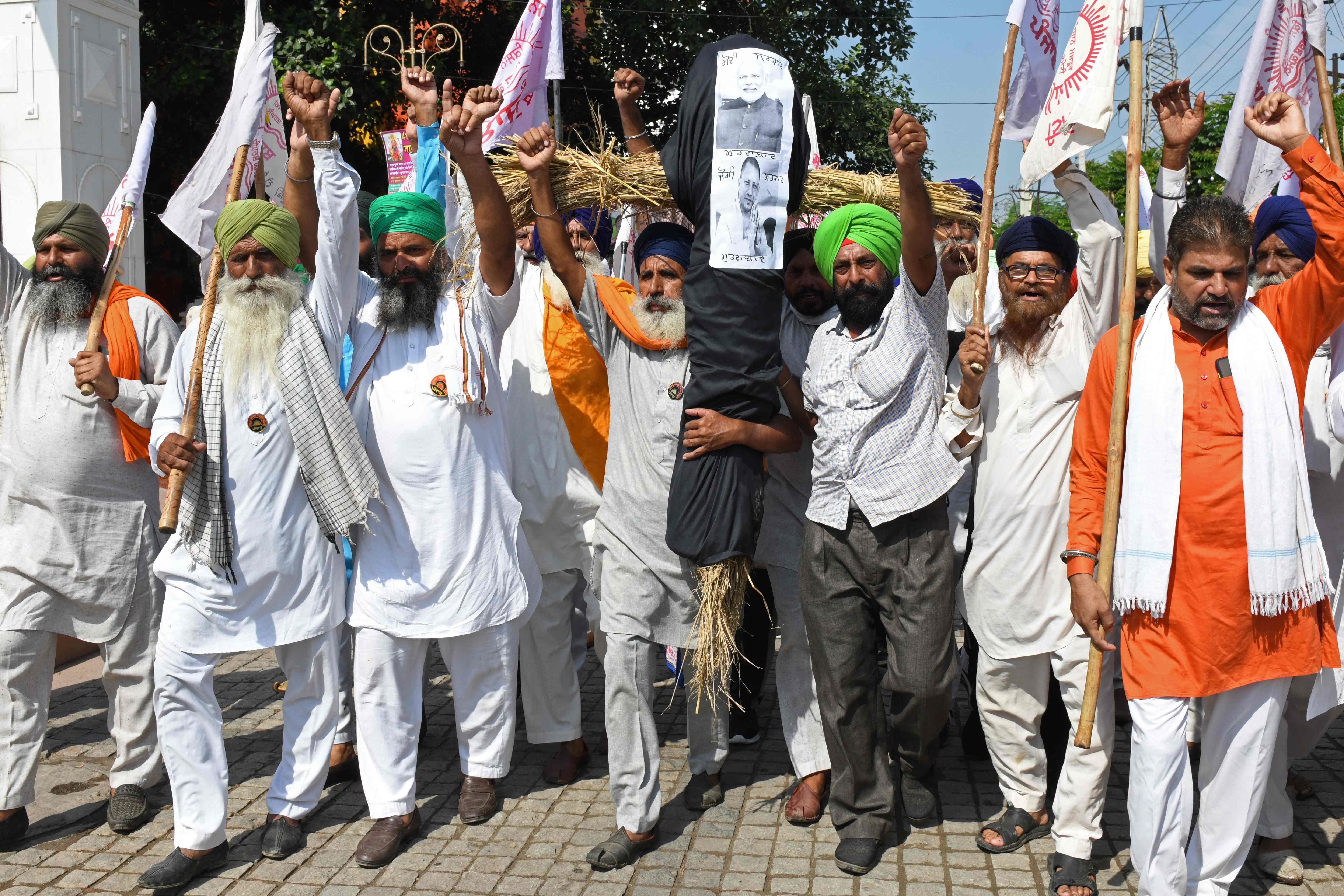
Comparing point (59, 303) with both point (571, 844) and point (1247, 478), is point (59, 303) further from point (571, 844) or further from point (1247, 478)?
point (1247, 478)

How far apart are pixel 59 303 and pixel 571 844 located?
280 cm

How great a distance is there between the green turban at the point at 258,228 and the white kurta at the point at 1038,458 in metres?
2.37

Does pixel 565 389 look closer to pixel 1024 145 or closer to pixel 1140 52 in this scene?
pixel 1024 145

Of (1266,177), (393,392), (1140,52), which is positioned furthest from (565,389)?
(1266,177)

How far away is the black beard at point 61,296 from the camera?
4.59 m

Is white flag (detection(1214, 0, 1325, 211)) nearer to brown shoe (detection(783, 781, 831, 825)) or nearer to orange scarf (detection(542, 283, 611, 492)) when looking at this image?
orange scarf (detection(542, 283, 611, 492))

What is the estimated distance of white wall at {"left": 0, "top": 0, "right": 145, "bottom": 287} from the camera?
26.6 ft

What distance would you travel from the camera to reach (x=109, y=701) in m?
4.82

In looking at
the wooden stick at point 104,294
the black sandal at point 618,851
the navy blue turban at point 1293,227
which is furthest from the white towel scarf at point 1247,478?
the wooden stick at point 104,294

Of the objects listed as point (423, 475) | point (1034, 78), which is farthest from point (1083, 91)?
point (423, 475)

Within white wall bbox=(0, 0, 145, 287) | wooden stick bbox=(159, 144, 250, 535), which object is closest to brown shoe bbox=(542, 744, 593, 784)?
wooden stick bbox=(159, 144, 250, 535)

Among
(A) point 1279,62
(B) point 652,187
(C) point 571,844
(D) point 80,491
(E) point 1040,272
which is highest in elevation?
(A) point 1279,62

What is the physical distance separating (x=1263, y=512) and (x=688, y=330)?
1.86 m

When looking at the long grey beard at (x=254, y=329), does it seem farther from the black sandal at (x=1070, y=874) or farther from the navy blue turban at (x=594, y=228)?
the black sandal at (x=1070, y=874)
